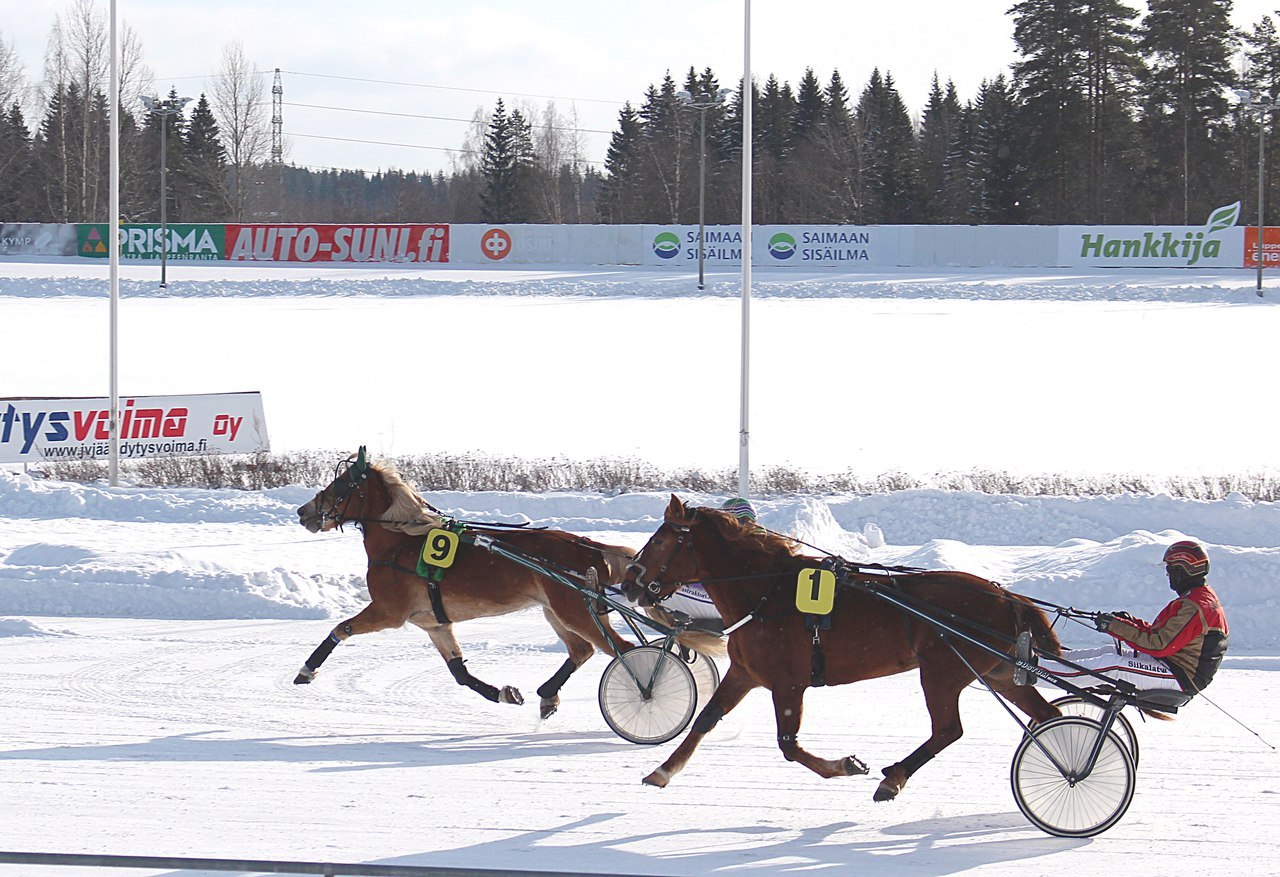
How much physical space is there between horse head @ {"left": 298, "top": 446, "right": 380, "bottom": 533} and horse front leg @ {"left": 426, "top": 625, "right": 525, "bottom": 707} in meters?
0.89

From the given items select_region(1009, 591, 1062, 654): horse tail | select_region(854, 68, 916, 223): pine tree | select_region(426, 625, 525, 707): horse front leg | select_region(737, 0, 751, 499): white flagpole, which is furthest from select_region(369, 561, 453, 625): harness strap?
select_region(854, 68, 916, 223): pine tree

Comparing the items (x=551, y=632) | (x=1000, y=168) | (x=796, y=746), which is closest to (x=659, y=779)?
(x=796, y=746)

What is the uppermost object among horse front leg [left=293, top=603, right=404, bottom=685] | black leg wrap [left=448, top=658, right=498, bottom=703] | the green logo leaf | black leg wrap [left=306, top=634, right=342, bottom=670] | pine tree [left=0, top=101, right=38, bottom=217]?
pine tree [left=0, top=101, right=38, bottom=217]

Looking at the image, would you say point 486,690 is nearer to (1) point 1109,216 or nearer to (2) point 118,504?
(2) point 118,504

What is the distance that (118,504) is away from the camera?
569 inches

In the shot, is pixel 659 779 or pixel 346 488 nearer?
pixel 659 779

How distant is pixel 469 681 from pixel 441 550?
85cm

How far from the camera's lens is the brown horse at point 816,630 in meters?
6.18

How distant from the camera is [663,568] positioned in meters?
6.58

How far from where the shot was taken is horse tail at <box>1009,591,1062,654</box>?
6113 mm

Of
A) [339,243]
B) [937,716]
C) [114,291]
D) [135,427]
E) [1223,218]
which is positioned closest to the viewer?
[937,716]

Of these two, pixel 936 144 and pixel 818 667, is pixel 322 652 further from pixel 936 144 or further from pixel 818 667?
A: pixel 936 144

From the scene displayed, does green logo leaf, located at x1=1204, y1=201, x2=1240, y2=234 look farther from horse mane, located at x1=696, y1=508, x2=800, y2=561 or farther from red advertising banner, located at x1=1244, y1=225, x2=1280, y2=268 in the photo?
horse mane, located at x1=696, y1=508, x2=800, y2=561

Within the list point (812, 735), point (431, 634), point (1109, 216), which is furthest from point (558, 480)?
point (1109, 216)
